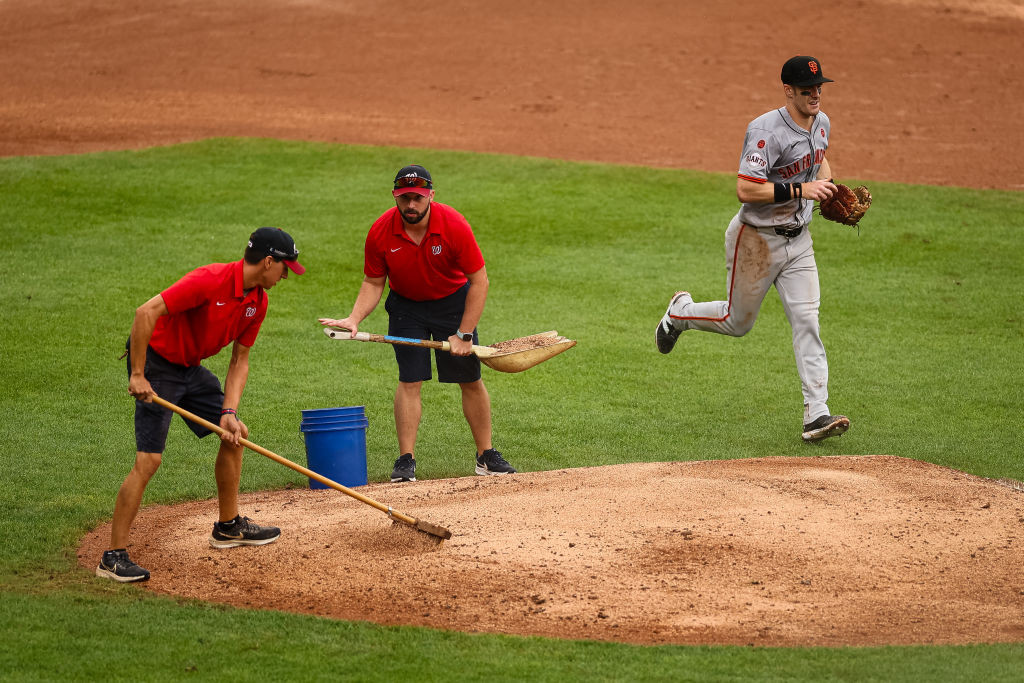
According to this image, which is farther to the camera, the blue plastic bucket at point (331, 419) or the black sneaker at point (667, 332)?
the black sneaker at point (667, 332)

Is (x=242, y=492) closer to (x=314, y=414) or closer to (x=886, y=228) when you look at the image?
(x=314, y=414)

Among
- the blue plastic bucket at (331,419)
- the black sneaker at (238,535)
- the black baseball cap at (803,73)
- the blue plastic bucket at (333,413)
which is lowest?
the black sneaker at (238,535)

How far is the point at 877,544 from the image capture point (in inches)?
238

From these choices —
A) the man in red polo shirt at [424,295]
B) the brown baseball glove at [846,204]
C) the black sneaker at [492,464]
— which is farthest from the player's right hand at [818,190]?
the black sneaker at [492,464]

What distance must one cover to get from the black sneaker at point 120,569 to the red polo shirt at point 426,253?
252cm

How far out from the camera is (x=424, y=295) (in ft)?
25.1

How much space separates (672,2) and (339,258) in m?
17.3

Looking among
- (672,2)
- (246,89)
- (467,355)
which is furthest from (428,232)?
(672,2)

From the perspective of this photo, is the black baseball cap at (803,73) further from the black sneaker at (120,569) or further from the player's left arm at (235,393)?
the black sneaker at (120,569)

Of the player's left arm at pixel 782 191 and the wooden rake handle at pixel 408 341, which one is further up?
the player's left arm at pixel 782 191

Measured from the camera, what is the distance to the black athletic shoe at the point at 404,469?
750cm

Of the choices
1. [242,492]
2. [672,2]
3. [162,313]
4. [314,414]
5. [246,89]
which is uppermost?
[672,2]

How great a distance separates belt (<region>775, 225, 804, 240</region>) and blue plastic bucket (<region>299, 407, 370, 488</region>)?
306cm

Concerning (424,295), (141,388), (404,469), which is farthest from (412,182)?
(141,388)
